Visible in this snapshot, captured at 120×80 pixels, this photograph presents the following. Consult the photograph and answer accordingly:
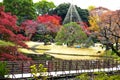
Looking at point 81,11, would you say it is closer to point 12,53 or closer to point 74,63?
point 74,63

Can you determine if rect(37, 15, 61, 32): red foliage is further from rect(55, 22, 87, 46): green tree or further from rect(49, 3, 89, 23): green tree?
rect(55, 22, 87, 46): green tree

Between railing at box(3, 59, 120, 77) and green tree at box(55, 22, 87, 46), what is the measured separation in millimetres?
16823

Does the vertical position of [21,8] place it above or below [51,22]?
above

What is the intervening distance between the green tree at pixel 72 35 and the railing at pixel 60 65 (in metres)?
16.8

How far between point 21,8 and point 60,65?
31.2 m

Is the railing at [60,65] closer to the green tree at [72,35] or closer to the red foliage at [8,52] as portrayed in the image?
the red foliage at [8,52]

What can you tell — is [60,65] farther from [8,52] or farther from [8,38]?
[8,52]

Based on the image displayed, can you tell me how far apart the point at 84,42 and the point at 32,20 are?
11284mm

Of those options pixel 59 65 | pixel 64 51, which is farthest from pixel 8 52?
pixel 64 51

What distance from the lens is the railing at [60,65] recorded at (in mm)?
21133

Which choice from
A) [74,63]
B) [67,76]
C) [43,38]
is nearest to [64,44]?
[43,38]

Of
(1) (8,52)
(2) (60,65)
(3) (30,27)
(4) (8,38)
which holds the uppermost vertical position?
(4) (8,38)

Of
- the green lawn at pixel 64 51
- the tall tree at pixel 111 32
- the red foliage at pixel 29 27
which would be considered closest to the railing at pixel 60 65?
the tall tree at pixel 111 32

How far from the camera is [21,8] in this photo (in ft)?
180
